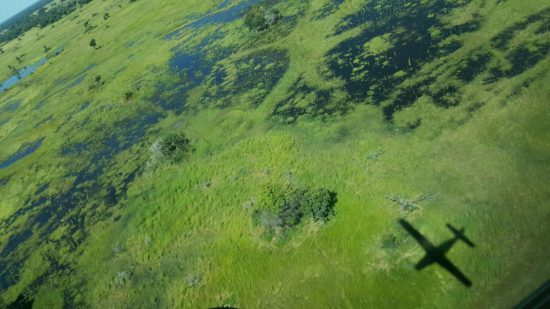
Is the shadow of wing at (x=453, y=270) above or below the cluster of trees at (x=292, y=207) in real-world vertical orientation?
above

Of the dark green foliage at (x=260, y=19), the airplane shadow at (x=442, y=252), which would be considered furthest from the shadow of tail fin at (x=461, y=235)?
the dark green foliage at (x=260, y=19)

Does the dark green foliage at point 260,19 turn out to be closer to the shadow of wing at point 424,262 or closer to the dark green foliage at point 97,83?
the dark green foliage at point 97,83

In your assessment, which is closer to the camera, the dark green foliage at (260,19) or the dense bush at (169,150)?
the dense bush at (169,150)

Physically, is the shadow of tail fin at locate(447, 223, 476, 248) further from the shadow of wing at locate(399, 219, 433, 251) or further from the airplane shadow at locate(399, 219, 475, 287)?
the shadow of wing at locate(399, 219, 433, 251)

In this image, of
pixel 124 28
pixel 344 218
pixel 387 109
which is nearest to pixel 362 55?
pixel 387 109

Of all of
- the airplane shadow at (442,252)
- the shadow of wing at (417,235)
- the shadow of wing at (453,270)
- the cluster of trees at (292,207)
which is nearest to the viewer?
the shadow of wing at (453,270)

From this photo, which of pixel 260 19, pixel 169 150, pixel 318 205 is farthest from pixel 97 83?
pixel 318 205

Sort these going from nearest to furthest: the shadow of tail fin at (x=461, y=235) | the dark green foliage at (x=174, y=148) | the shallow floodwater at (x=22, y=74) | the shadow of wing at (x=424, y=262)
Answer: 1. the shadow of wing at (x=424, y=262)
2. the shadow of tail fin at (x=461, y=235)
3. the dark green foliage at (x=174, y=148)
4. the shallow floodwater at (x=22, y=74)
